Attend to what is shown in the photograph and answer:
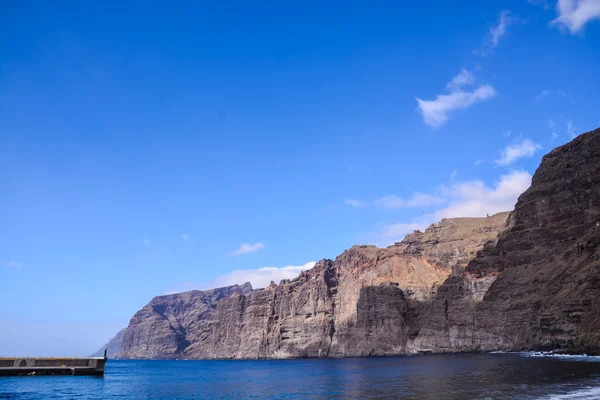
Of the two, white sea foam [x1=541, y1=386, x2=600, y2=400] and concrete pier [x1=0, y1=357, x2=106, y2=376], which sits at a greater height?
concrete pier [x1=0, y1=357, x2=106, y2=376]

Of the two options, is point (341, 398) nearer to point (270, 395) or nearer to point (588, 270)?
point (270, 395)

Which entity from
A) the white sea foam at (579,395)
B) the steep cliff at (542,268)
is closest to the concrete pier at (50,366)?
the white sea foam at (579,395)

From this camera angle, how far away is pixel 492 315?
563 feet

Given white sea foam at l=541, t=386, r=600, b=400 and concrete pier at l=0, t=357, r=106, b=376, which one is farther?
concrete pier at l=0, t=357, r=106, b=376

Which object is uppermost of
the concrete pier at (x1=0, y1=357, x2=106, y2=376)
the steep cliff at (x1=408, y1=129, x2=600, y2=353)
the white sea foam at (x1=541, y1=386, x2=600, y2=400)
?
the steep cliff at (x1=408, y1=129, x2=600, y2=353)

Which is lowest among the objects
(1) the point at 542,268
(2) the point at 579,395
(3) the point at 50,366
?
(2) the point at 579,395

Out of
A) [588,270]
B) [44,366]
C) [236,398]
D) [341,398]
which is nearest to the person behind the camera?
[341,398]

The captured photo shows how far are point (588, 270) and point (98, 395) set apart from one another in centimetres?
10631

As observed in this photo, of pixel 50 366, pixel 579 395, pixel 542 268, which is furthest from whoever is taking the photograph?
pixel 542 268

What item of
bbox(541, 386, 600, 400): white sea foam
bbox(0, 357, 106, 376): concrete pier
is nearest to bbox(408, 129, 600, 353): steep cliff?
bbox(541, 386, 600, 400): white sea foam

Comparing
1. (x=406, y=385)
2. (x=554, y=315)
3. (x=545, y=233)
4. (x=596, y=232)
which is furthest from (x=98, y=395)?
(x=545, y=233)

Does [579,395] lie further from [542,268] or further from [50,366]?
[542,268]

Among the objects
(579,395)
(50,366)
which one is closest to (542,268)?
(579,395)

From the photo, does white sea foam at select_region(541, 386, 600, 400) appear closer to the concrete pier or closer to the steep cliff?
the steep cliff
